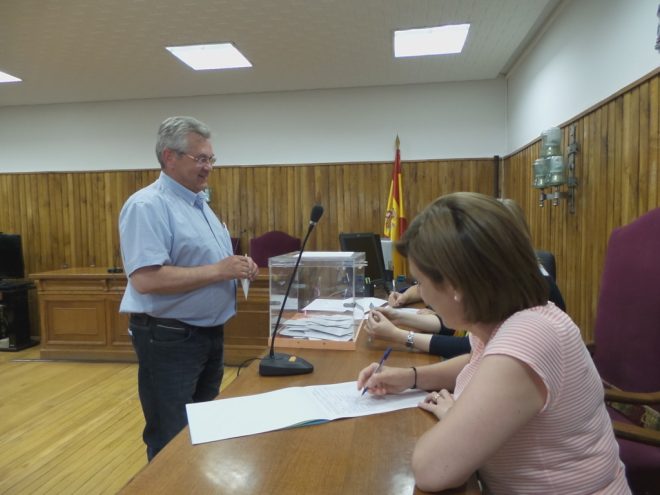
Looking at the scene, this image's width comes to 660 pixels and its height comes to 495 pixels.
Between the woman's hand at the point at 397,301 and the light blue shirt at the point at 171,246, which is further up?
the light blue shirt at the point at 171,246

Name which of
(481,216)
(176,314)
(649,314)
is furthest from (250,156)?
(481,216)

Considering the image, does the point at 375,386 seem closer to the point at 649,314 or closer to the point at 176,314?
the point at 176,314

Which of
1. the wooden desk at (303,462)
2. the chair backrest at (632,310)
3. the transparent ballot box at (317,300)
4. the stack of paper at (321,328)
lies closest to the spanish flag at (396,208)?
the transparent ballot box at (317,300)

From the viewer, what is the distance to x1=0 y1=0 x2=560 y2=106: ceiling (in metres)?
3.04

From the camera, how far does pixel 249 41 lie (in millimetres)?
3588

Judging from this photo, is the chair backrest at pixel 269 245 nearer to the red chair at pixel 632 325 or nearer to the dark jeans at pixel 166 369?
the dark jeans at pixel 166 369

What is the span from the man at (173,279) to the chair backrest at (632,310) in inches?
53.9

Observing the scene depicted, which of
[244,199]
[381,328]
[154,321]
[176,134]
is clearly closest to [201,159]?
[176,134]

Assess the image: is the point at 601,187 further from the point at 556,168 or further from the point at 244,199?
the point at 244,199

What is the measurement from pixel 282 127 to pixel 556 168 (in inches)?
123

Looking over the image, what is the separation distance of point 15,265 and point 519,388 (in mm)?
5803

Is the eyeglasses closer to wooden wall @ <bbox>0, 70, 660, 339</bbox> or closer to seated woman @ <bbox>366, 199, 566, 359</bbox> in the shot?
seated woman @ <bbox>366, 199, 566, 359</bbox>

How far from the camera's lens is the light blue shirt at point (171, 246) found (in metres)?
1.55

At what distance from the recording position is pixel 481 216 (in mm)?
729
